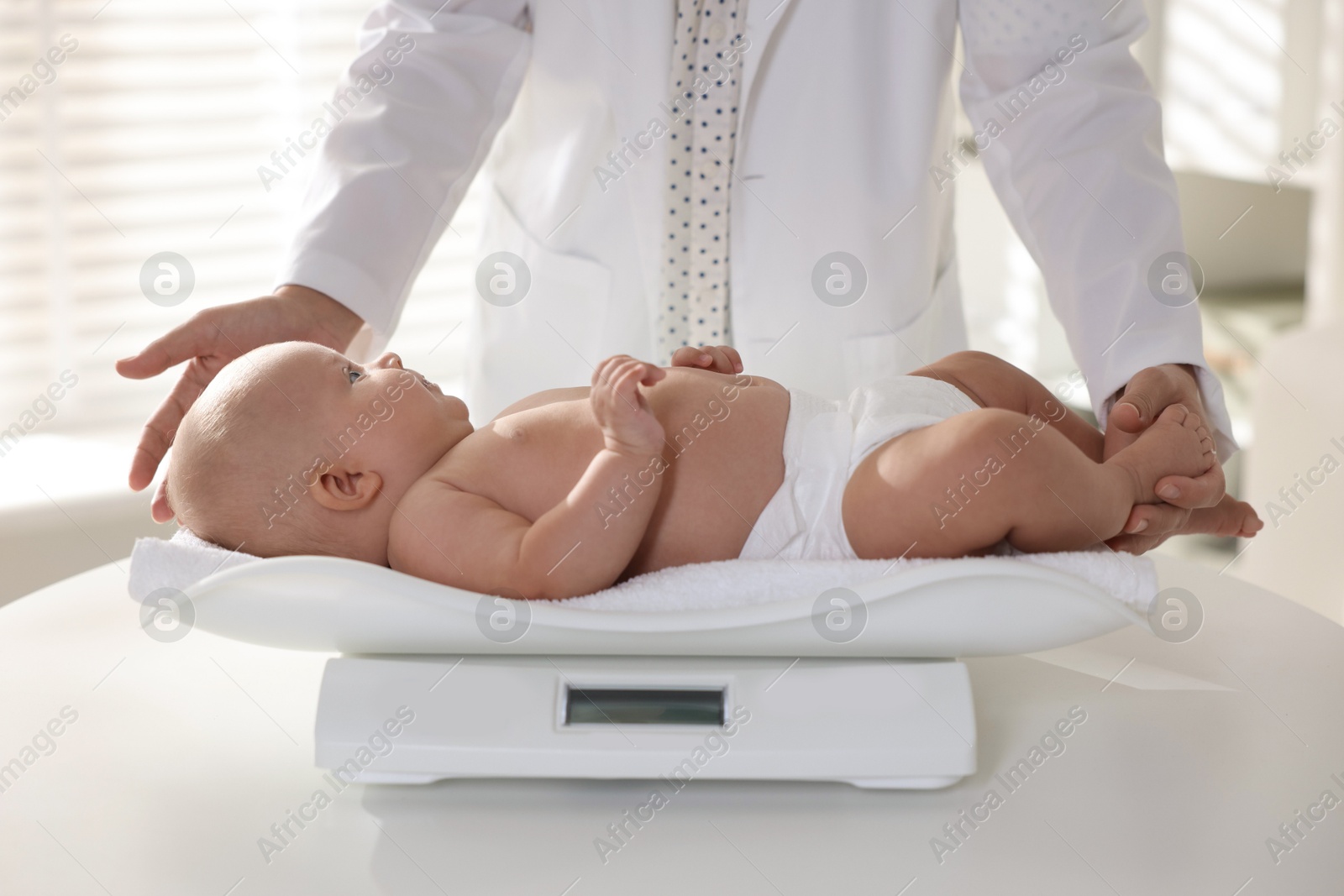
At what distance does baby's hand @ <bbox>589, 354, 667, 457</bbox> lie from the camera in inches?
32.0

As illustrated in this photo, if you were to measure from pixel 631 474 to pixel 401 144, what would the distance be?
59 centimetres

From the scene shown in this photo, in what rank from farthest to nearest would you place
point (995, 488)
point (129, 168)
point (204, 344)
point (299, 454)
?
point (129, 168)
point (204, 344)
point (299, 454)
point (995, 488)

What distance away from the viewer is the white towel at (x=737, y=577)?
2.47 feet

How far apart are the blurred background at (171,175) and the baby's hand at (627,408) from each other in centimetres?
142

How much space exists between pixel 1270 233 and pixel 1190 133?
0.59 metres

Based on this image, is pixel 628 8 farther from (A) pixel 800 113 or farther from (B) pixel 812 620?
(B) pixel 812 620

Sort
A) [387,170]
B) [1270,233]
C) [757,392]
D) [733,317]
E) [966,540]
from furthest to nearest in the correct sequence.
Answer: [1270,233] → [733,317] → [387,170] → [757,392] → [966,540]

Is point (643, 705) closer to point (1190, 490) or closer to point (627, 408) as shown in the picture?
point (627, 408)

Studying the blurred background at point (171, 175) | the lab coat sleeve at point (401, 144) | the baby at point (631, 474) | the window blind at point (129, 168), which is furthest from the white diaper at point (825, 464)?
the window blind at point (129, 168)

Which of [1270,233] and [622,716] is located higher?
[622,716]

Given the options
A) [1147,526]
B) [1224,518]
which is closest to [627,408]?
[1147,526]

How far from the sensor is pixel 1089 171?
1.12 metres

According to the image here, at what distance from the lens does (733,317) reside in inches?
52.5

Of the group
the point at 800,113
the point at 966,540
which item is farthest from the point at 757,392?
the point at 800,113
